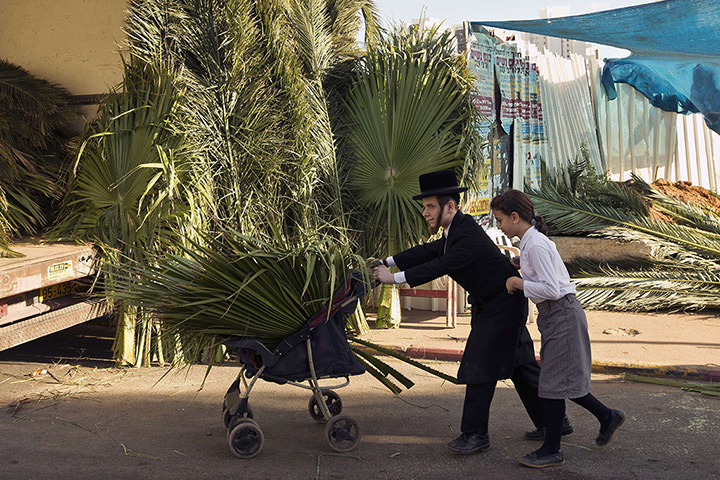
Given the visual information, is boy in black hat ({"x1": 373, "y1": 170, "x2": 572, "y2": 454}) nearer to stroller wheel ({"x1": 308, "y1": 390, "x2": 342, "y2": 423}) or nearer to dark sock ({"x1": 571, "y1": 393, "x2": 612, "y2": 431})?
dark sock ({"x1": 571, "y1": 393, "x2": 612, "y2": 431})

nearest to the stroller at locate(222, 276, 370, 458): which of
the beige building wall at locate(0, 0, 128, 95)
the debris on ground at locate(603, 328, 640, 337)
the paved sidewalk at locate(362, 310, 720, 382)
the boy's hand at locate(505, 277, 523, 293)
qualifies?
the boy's hand at locate(505, 277, 523, 293)

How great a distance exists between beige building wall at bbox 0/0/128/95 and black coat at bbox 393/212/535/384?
456cm

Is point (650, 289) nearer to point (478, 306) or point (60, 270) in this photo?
point (478, 306)

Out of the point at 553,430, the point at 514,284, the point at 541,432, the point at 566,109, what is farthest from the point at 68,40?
the point at 566,109

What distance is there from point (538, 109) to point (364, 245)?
16.7 ft

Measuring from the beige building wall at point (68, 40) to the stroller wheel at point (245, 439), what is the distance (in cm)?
457

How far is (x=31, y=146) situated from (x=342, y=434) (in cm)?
484

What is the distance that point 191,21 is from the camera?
707 cm

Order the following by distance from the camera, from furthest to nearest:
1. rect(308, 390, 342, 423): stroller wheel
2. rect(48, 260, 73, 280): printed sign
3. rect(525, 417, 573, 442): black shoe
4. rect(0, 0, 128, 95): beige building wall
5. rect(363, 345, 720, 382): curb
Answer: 1. rect(0, 0, 128, 95): beige building wall
2. rect(363, 345, 720, 382): curb
3. rect(48, 260, 73, 280): printed sign
4. rect(308, 390, 342, 423): stroller wheel
5. rect(525, 417, 573, 442): black shoe

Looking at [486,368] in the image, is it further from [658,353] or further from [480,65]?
[480,65]

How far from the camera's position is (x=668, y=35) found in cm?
961

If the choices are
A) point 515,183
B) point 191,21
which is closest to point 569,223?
point 515,183

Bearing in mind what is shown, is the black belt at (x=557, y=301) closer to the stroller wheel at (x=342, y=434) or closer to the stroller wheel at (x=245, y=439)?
the stroller wheel at (x=342, y=434)

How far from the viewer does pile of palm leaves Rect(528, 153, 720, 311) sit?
344 inches
